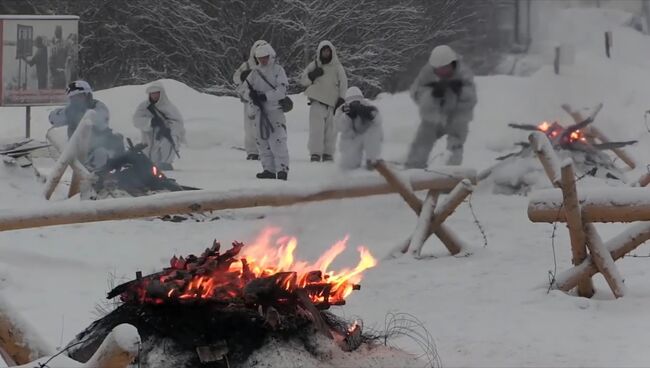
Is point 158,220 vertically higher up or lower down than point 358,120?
lower down

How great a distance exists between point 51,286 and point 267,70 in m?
6.15

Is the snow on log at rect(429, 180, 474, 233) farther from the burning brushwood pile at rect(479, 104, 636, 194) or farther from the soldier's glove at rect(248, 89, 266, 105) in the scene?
the soldier's glove at rect(248, 89, 266, 105)

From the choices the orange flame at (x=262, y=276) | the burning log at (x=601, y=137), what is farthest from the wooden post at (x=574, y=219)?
the burning log at (x=601, y=137)

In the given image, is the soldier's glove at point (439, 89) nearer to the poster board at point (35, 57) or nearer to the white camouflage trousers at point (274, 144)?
the white camouflage trousers at point (274, 144)

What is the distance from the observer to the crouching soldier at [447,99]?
40.7ft

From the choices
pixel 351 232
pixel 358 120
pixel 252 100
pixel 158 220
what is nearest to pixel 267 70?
pixel 252 100

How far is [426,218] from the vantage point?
8.45 meters

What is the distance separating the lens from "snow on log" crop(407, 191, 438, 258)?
8.33 m

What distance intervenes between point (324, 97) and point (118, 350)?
11952 mm

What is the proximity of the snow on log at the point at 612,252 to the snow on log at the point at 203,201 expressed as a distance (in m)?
1.84

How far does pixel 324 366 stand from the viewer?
4.24m

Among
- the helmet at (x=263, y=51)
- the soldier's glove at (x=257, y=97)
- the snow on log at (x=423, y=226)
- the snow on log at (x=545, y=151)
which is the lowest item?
the snow on log at (x=423, y=226)

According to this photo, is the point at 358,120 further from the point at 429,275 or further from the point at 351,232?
the point at 429,275

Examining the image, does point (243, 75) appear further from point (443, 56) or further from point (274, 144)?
point (443, 56)
